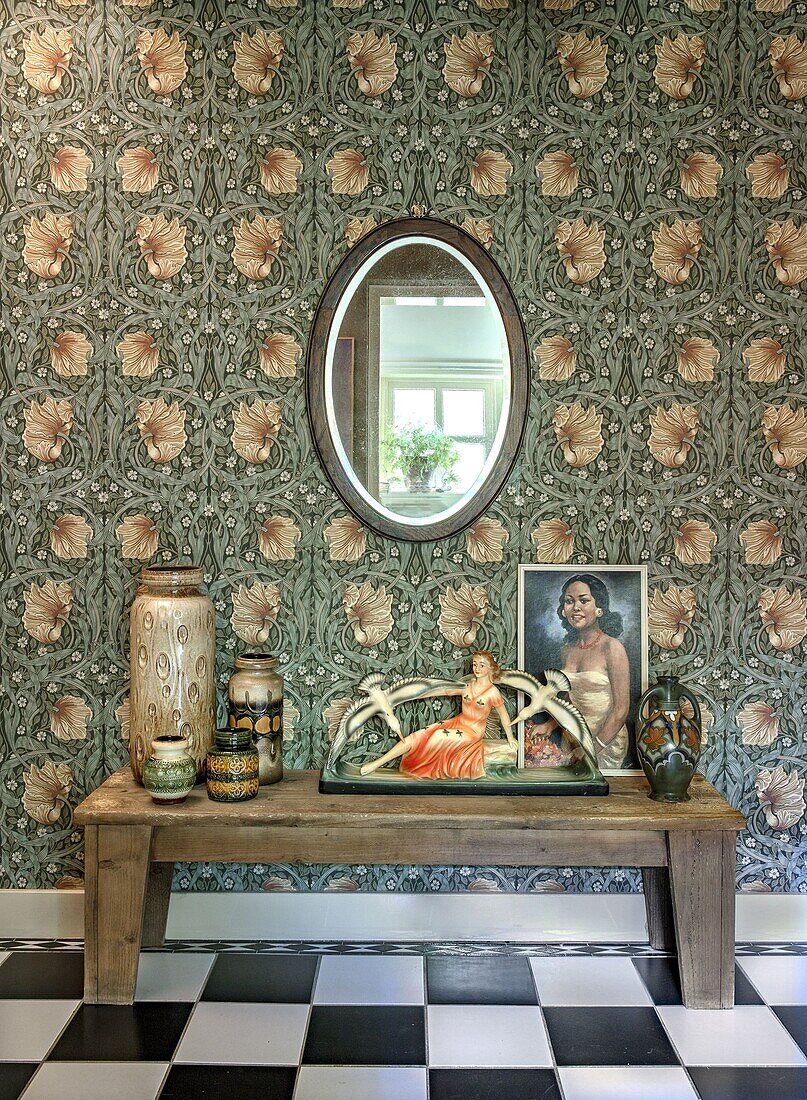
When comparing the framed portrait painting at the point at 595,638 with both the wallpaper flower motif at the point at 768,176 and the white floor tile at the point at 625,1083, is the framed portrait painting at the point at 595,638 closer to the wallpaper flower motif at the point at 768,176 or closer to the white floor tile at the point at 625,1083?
the white floor tile at the point at 625,1083

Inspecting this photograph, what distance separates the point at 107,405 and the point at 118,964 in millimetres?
1550

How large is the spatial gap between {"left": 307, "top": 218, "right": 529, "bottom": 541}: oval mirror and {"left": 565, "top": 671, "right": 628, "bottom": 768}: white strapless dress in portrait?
584 millimetres

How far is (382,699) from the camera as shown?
9.40ft

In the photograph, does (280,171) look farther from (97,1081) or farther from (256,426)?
(97,1081)

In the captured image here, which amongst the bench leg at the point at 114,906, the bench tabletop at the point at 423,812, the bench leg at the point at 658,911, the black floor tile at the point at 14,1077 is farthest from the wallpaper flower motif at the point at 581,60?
the black floor tile at the point at 14,1077

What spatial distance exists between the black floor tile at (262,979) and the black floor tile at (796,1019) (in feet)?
3.97

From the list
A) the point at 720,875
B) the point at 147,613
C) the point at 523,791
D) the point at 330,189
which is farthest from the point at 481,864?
the point at 330,189

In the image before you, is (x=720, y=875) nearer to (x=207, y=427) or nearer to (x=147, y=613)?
(x=147, y=613)

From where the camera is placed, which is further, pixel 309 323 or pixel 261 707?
pixel 309 323

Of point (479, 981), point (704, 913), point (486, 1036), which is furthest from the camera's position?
point (479, 981)

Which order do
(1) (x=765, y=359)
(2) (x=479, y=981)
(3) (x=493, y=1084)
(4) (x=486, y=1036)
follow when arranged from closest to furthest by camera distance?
1. (3) (x=493, y=1084)
2. (4) (x=486, y=1036)
3. (2) (x=479, y=981)
4. (1) (x=765, y=359)

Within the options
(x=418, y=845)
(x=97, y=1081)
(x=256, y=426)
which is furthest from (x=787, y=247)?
(x=97, y=1081)

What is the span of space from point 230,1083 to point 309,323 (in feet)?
6.52

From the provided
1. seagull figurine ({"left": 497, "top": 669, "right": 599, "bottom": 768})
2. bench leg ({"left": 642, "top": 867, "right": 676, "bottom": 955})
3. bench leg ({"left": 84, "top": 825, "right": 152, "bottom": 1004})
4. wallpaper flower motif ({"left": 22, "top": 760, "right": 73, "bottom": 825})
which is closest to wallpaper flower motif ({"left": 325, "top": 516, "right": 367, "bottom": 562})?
seagull figurine ({"left": 497, "top": 669, "right": 599, "bottom": 768})
